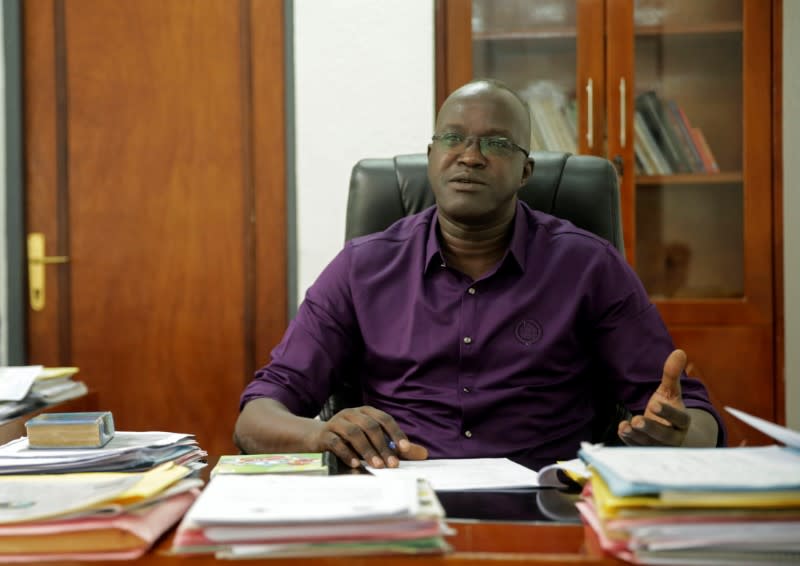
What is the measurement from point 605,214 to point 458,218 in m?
0.32

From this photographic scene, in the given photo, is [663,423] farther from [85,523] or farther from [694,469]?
[85,523]

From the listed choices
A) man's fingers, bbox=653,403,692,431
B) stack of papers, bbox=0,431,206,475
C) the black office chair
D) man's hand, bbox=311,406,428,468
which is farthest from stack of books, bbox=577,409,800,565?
the black office chair

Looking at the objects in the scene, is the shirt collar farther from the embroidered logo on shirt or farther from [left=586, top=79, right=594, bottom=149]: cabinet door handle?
[left=586, top=79, right=594, bottom=149]: cabinet door handle

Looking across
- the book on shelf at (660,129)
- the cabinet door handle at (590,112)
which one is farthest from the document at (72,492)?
the book on shelf at (660,129)

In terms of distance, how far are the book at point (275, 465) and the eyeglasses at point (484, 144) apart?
75cm

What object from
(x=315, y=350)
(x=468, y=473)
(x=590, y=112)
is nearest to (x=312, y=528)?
(x=468, y=473)

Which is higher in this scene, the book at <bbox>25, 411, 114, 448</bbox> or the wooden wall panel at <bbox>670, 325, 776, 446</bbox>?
the book at <bbox>25, 411, 114, 448</bbox>

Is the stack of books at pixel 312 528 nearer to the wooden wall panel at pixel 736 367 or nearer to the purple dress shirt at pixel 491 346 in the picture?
the purple dress shirt at pixel 491 346

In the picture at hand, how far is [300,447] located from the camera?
4.38 feet

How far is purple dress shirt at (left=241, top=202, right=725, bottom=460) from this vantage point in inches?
63.8

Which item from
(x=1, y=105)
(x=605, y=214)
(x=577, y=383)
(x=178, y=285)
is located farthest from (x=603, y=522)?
(x=1, y=105)

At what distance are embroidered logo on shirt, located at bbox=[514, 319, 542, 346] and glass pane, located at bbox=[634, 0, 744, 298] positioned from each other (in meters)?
1.05

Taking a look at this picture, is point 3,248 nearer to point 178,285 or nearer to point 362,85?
point 178,285

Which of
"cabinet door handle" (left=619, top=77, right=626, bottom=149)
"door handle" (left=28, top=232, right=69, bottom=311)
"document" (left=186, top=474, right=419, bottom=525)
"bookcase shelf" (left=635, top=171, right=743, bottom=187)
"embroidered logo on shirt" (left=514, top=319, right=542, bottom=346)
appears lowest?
"document" (left=186, top=474, right=419, bottom=525)
